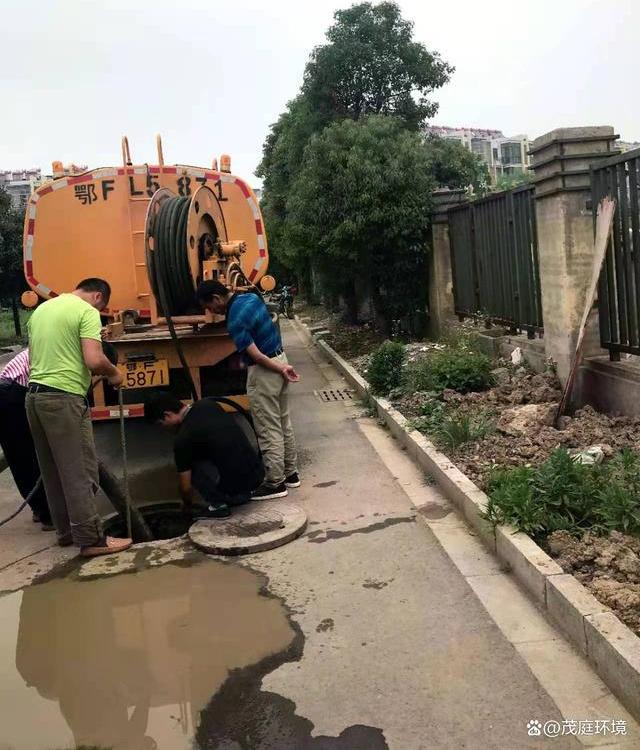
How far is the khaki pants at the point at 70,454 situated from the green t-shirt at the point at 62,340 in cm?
10

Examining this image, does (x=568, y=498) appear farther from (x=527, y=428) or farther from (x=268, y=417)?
(x=268, y=417)

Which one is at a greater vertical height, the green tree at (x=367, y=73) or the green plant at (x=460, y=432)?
the green tree at (x=367, y=73)

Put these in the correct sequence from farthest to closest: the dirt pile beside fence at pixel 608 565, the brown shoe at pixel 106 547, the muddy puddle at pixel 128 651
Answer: the brown shoe at pixel 106 547, the dirt pile beside fence at pixel 608 565, the muddy puddle at pixel 128 651

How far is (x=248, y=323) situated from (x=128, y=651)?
8.46ft

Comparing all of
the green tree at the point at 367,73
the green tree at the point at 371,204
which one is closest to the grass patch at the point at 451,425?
the green tree at the point at 371,204

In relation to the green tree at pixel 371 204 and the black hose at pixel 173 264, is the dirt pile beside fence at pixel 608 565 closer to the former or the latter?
the black hose at pixel 173 264

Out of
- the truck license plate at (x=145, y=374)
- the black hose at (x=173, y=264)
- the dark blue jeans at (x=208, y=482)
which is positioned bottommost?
the dark blue jeans at (x=208, y=482)

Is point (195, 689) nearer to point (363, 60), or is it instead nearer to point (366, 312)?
point (363, 60)

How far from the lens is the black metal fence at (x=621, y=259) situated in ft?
17.7

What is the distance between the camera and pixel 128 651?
10.7 feet

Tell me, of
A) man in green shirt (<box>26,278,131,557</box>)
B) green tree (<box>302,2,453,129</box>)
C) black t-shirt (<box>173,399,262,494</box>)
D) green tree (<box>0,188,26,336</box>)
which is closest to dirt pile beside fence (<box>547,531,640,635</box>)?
black t-shirt (<box>173,399,262,494</box>)

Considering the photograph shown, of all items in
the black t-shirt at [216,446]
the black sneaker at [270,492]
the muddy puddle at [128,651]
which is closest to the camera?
the muddy puddle at [128,651]

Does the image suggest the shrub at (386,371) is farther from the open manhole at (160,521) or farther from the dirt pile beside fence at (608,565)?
the dirt pile beside fence at (608,565)

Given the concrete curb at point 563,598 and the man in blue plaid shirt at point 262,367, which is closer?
the concrete curb at point 563,598
